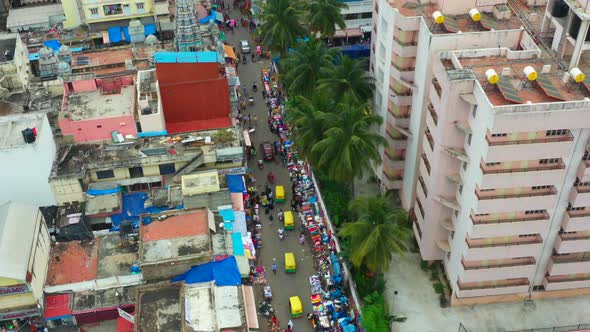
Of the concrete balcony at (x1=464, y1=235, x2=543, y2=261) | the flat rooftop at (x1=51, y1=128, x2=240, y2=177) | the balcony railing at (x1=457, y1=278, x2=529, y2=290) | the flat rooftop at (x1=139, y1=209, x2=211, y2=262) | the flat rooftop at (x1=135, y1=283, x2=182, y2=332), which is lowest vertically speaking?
the balcony railing at (x1=457, y1=278, x2=529, y2=290)

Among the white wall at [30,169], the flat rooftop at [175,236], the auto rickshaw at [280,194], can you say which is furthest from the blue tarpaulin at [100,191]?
the auto rickshaw at [280,194]

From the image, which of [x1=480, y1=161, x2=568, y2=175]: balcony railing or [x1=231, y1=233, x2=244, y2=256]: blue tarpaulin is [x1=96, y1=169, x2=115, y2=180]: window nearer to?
[x1=231, y1=233, x2=244, y2=256]: blue tarpaulin

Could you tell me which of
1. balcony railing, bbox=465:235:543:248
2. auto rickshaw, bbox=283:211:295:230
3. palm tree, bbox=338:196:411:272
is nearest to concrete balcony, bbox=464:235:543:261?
balcony railing, bbox=465:235:543:248

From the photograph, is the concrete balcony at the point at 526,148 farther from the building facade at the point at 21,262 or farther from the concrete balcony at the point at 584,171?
the building facade at the point at 21,262

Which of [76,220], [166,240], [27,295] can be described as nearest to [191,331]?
[166,240]

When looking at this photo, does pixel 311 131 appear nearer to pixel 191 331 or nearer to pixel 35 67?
pixel 191 331

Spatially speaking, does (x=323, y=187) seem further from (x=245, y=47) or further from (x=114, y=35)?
(x=114, y=35)

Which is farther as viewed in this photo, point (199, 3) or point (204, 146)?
point (199, 3)
